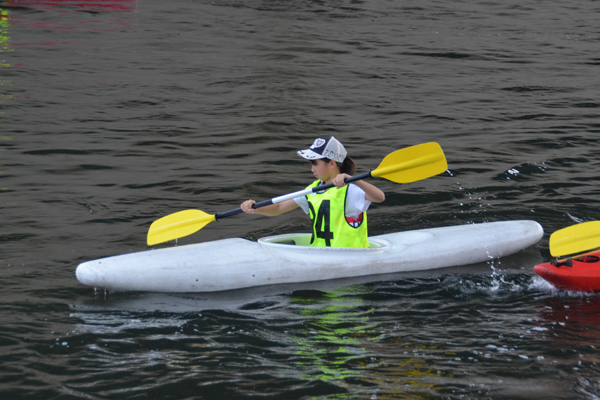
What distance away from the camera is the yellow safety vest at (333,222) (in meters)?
4.59

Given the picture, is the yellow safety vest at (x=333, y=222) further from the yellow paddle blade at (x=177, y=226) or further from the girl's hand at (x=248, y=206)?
the yellow paddle blade at (x=177, y=226)

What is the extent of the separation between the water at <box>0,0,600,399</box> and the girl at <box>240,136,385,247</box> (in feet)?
A: 1.30

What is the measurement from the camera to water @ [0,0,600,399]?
131 inches

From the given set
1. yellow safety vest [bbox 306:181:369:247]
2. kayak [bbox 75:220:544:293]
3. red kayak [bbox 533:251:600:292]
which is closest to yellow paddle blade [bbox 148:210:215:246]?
kayak [bbox 75:220:544:293]

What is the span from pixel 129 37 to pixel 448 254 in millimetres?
11671

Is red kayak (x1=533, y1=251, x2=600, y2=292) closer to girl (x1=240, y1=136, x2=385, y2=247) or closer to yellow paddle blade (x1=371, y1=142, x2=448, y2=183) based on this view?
yellow paddle blade (x1=371, y1=142, x2=448, y2=183)

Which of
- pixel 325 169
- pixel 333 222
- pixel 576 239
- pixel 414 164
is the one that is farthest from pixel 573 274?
pixel 325 169

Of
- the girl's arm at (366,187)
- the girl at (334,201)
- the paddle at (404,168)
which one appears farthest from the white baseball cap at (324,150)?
the paddle at (404,168)

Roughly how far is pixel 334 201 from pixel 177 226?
122 centimetres

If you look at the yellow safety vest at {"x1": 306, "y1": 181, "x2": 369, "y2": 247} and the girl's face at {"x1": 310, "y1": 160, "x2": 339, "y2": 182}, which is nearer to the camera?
the girl's face at {"x1": 310, "y1": 160, "x2": 339, "y2": 182}

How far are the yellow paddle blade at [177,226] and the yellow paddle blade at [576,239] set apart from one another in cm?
248

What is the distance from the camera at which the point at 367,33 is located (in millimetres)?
15617

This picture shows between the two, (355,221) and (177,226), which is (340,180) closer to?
(355,221)

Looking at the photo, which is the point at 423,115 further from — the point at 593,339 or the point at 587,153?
the point at 593,339
